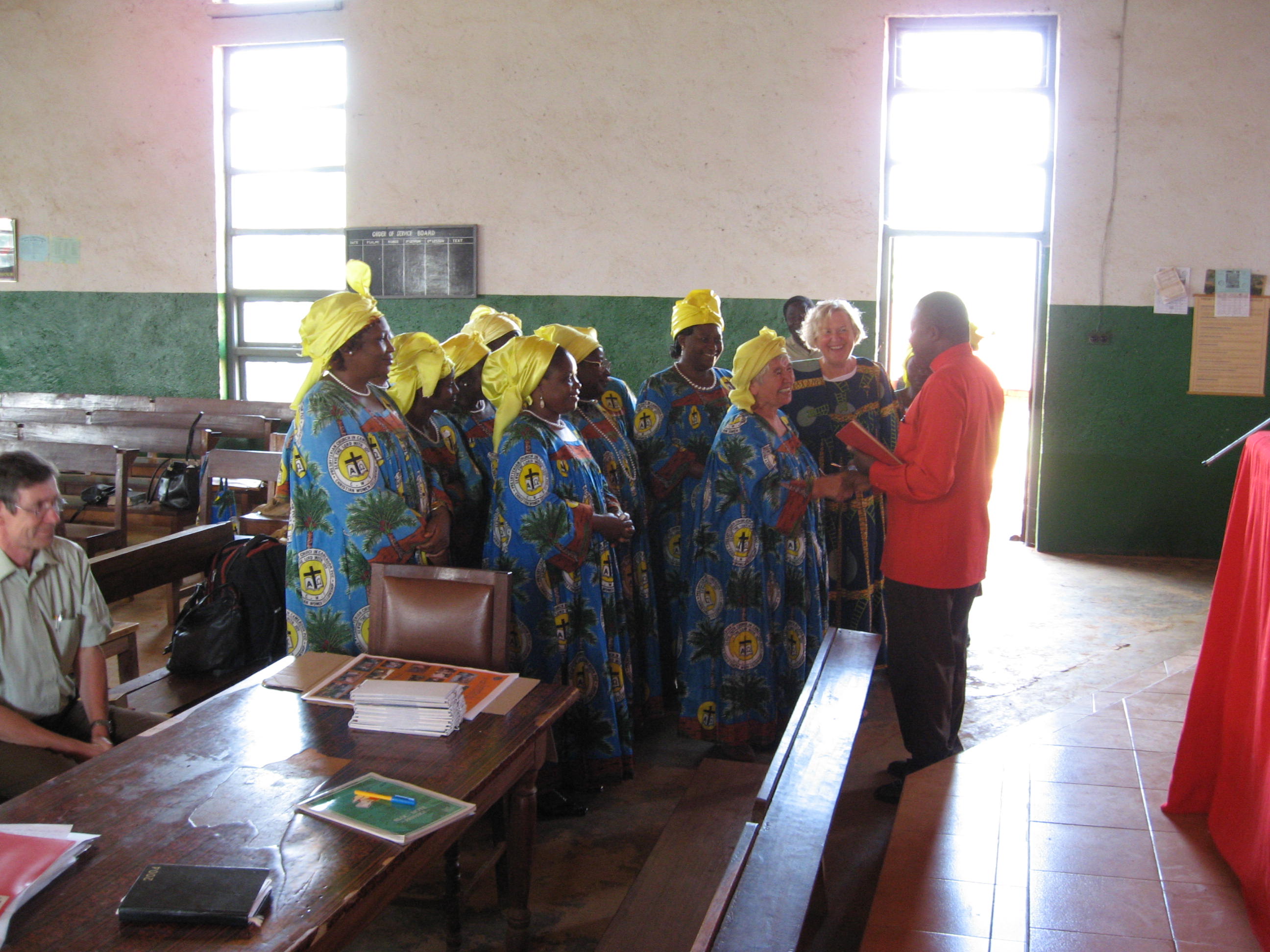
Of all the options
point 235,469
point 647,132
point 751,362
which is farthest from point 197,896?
point 647,132

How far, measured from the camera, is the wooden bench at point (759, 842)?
159 centimetres

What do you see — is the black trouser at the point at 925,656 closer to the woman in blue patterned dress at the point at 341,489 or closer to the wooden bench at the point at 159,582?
the woman in blue patterned dress at the point at 341,489

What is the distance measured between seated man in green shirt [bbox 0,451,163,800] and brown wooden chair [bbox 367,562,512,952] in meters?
0.72

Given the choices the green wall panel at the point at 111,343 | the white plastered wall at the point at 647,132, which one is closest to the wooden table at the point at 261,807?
the white plastered wall at the point at 647,132

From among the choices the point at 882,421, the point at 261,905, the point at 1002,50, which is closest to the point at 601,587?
the point at 882,421

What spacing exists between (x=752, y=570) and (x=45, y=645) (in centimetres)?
209

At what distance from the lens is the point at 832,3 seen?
6809 mm

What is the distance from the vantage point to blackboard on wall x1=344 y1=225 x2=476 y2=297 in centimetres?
741

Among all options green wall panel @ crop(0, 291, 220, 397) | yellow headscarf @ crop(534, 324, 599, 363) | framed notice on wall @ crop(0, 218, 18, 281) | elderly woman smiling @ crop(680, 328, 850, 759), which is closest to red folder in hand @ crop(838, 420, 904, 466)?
elderly woman smiling @ crop(680, 328, 850, 759)

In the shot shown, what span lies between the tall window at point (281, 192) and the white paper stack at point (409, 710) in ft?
21.2

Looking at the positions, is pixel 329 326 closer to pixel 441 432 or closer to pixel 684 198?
pixel 441 432

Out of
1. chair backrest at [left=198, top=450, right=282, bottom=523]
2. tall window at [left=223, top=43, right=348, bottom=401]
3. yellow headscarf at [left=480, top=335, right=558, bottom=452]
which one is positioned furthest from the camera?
tall window at [left=223, top=43, right=348, bottom=401]

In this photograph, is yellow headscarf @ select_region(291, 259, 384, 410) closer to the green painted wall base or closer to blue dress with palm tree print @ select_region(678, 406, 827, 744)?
blue dress with palm tree print @ select_region(678, 406, 827, 744)

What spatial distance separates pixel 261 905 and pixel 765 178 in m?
6.45
